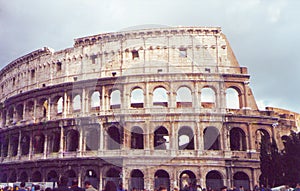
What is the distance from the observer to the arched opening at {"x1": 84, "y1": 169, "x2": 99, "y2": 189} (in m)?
23.9

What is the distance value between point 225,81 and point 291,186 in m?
8.67

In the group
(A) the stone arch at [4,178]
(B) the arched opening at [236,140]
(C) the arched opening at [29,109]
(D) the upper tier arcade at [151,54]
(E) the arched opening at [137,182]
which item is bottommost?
(E) the arched opening at [137,182]

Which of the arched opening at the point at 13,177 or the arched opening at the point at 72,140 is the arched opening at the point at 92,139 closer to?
the arched opening at the point at 72,140

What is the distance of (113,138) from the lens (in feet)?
82.0

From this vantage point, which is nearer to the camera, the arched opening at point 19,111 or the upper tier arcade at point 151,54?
the upper tier arcade at point 151,54

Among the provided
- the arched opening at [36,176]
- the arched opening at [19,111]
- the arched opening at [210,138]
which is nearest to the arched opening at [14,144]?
the arched opening at [19,111]

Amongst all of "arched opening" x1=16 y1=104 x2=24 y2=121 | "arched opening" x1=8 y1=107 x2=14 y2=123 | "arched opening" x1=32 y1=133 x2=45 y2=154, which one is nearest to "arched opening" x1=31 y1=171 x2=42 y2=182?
"arched opening" x1=32 y1=133 x2=45 y2=154

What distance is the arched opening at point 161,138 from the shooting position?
24183 mm

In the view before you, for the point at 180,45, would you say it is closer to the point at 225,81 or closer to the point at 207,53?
the point at 207,53

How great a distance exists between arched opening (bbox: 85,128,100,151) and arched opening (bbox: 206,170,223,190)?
8.28 meters

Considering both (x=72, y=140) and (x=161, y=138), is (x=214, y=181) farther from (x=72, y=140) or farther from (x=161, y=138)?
(x=72, y=140)

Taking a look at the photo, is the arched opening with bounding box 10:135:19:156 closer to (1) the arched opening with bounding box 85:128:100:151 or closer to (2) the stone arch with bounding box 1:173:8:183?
(2) the stone arch with bounding box 1:173:8:183

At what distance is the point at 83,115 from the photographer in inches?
989

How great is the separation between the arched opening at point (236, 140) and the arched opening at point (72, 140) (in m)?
11.8
